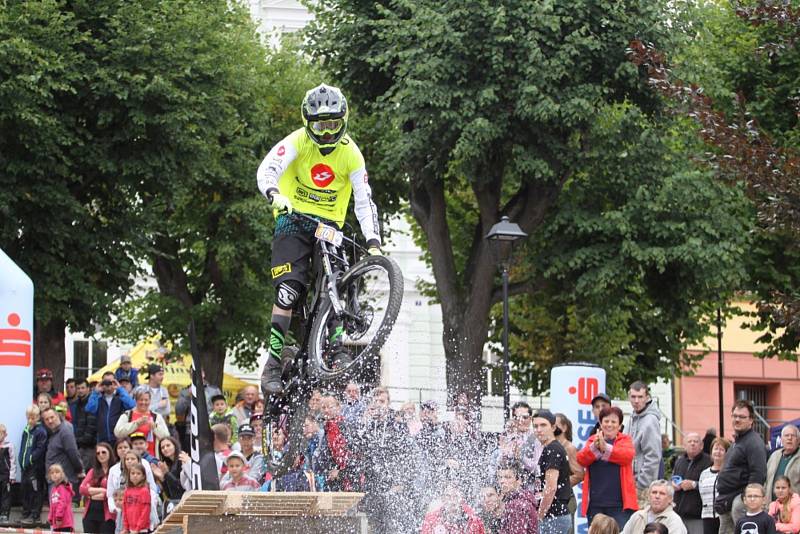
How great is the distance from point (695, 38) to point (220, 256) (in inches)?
483

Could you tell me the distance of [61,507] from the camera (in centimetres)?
1836

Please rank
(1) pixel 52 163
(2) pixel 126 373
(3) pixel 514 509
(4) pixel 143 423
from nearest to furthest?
Answer: (3) pixel 514 509, (4) pixel 143 423, (2) pixel 126 373, (1) pixel 52 163

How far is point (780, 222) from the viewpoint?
1678 cm

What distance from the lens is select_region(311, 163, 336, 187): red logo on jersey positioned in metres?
13.3

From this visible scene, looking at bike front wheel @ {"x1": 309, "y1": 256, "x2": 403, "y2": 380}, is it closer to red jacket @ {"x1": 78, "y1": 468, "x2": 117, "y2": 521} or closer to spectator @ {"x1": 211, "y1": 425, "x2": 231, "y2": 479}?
spectator @ {"x1": 211, "y1": 425, "x2": 231, "y2": 479}

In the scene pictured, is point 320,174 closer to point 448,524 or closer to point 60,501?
point 448,524

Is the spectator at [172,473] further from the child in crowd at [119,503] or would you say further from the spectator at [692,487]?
the spectator at [692,487]

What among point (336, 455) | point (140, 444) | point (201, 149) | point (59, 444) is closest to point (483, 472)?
point (336, 455)

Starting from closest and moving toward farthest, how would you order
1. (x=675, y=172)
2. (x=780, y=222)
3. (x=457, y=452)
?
1. (x=457, y=452)
2. (x=780, y=222)
3. (x=675, y=172)

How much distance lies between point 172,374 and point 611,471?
21.1 metres

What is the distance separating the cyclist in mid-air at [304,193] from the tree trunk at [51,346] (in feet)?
51.0

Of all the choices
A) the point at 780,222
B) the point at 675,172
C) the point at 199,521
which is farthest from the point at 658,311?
the point at 199,521

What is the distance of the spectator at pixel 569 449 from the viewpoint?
14.9 metres

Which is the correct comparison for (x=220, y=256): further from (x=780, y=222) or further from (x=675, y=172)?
(x=780, y=222)
